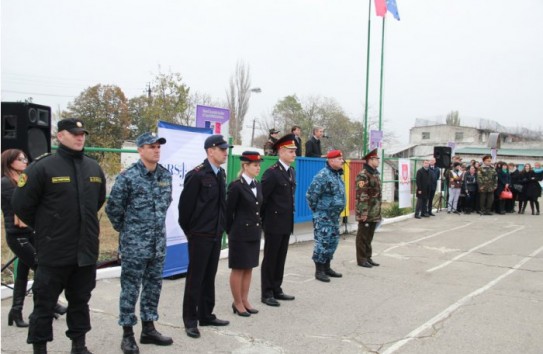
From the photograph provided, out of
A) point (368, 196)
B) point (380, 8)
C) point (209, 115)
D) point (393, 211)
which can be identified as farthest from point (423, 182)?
point (209, 115)

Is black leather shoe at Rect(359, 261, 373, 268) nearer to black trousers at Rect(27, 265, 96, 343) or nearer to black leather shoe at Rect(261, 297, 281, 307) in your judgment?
black leather shoe at Rect(261, 297, 281, 307)

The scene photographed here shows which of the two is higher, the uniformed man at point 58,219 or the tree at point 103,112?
the tree at point 103,112

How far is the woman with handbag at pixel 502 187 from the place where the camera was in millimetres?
17266

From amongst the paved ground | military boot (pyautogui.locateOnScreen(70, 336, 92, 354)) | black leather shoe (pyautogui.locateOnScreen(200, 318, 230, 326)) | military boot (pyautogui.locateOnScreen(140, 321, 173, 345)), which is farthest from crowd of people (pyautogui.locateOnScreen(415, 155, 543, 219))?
military boot (pyautogui.locateOnScreen(70, 336, 92, 354))

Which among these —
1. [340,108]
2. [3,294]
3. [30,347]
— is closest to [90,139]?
[3,294]

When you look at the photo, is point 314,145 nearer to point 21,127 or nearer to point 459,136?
point 21,127

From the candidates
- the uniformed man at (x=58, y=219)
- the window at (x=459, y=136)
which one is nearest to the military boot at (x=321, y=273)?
the uniformed man at (x=58, y=219)

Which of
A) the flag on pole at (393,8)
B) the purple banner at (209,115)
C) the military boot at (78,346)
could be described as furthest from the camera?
the flag on pole at (393,8)

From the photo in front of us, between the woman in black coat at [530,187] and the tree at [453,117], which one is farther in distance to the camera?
the tree at [453,117]

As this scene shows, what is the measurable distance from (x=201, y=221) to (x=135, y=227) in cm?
74

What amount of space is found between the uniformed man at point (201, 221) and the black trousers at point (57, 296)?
3.47ft

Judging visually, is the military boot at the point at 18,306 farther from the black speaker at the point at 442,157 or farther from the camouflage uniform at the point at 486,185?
the camouflage uniform at the point at 486,185

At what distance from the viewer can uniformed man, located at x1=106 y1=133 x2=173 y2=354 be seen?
14.1 ft

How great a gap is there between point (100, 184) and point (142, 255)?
736 millimetres
